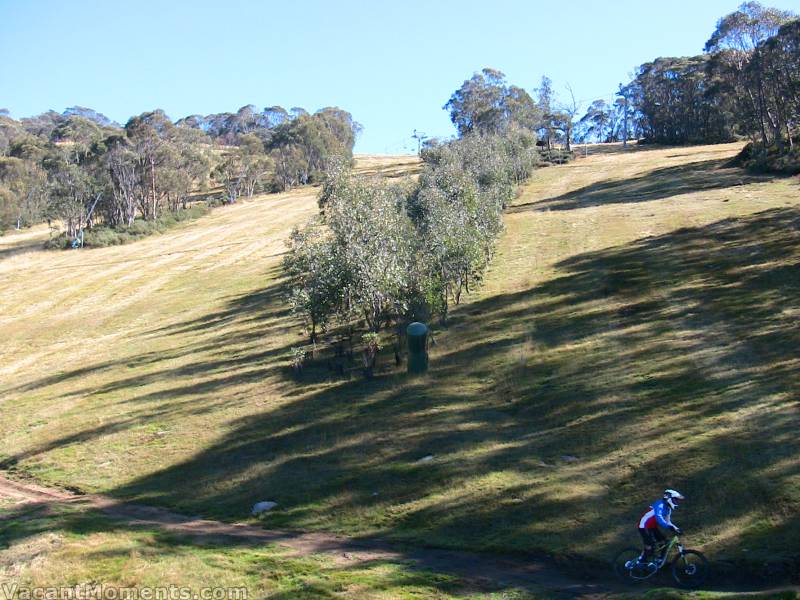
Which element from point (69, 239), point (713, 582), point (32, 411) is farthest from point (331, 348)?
point (69, 239)

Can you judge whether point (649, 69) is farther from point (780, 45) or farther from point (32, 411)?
point (32, 411)

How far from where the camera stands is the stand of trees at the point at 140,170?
90.3 metres

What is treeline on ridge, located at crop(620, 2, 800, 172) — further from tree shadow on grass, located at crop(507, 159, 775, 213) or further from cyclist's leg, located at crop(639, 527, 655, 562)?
cyclist's leg, located at crop(639, 527, 655, 562)

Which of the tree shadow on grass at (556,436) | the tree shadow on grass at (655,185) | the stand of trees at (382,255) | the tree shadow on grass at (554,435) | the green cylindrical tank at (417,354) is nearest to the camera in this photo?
the tree shadow on grass at (556,436)

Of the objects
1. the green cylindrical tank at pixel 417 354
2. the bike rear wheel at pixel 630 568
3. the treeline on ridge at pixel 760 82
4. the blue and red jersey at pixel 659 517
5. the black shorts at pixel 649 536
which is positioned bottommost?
→ the bike rear wheel at pixel 630 568

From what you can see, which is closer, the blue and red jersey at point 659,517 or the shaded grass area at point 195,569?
the blue and red jersey at point 659,517

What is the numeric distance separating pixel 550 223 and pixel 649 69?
9031 cm

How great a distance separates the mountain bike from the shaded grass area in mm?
1917

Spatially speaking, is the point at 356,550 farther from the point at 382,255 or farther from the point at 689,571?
the point at 382,255

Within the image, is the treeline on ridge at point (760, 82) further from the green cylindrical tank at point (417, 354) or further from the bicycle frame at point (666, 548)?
the bicycle frame at point (666, 548)

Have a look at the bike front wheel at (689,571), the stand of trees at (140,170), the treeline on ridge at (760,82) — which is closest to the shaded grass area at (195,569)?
the bike front wheel at (689,571)

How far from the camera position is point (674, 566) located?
12.1 m

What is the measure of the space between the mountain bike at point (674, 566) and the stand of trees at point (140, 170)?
59.7 metres

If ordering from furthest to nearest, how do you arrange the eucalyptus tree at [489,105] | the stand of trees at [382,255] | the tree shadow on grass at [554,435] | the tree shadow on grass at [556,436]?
the eucalyptus tree at [489,105] → the stand of trees at [382,255] → the tree shadow on grass at [554,435] → the tree shadow on grass at [556,436]
